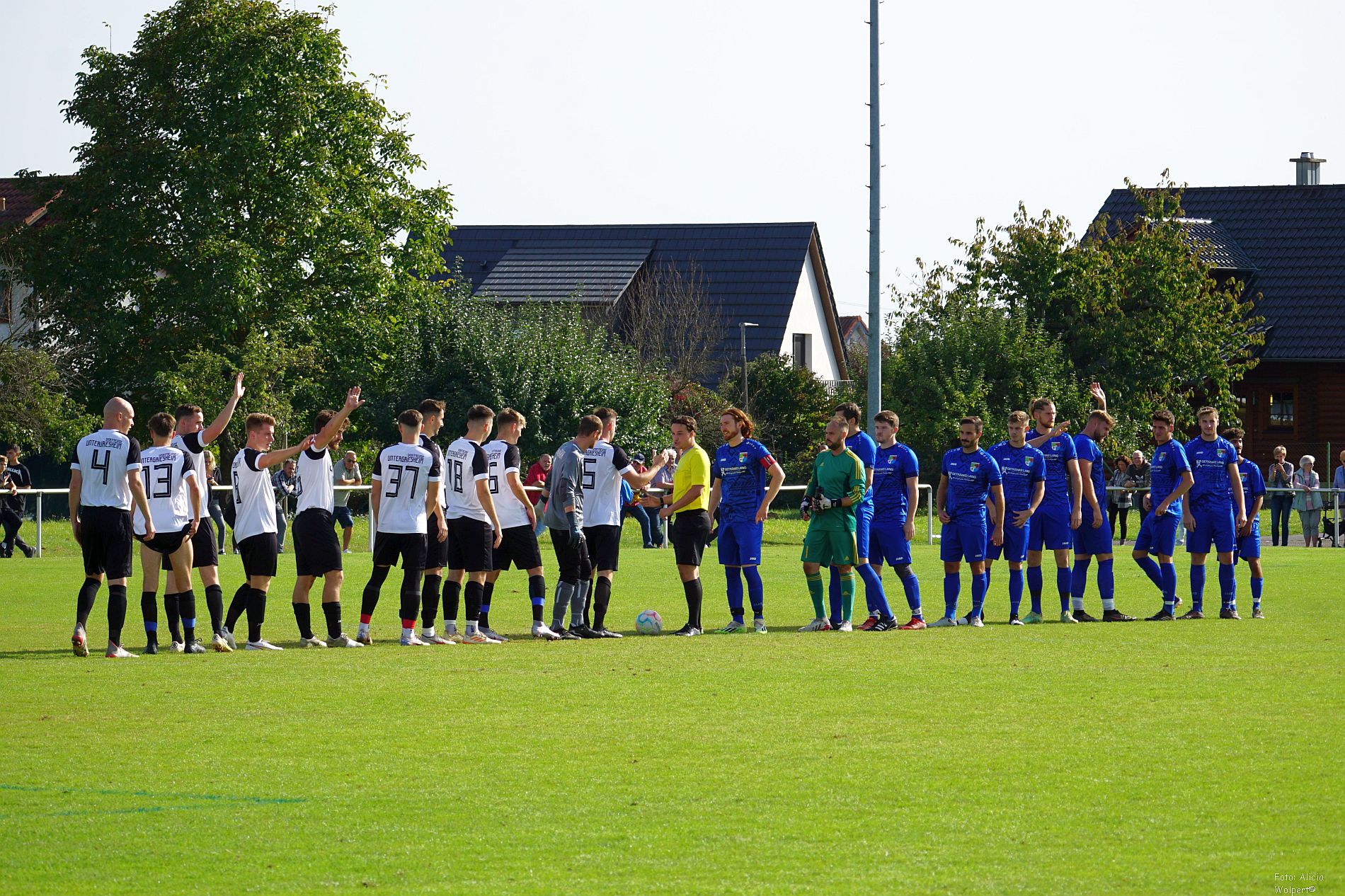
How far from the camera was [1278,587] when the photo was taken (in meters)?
21.1

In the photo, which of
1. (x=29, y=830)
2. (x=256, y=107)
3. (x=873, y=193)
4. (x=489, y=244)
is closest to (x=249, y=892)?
(x=29, y=830)

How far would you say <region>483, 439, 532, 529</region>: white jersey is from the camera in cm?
1426

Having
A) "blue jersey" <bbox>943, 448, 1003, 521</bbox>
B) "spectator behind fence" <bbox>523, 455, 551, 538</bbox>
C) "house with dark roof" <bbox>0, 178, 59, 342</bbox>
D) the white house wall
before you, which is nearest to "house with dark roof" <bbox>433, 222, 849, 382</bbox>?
the white house wall

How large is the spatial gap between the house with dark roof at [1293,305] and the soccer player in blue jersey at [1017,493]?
37.6m

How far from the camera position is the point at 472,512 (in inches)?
547

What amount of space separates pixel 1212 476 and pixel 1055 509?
5.94ft

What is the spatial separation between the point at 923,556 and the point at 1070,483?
455 inches

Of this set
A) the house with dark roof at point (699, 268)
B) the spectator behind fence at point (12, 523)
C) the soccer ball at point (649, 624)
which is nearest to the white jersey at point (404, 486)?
the soccer ball at point (649, 624)

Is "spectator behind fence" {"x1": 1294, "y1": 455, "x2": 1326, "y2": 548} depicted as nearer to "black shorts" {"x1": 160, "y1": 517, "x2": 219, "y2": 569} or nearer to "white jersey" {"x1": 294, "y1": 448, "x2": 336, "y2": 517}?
"white jersey" {"x1": 294, "y1": 448, "x2": 336, "y2": 517}

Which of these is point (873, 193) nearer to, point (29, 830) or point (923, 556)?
point (923, 556)

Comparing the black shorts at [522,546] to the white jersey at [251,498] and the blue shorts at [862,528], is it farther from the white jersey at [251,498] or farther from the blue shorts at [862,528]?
the blue shorts at [862,528]

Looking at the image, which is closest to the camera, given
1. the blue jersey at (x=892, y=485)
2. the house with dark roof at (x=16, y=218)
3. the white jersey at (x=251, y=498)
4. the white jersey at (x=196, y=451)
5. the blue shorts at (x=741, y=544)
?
the white jersey at (x=196, y=451)

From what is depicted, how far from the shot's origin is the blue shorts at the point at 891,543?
1525 centimetres

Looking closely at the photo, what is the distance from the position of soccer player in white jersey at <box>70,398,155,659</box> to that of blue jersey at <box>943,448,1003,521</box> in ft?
23.8
